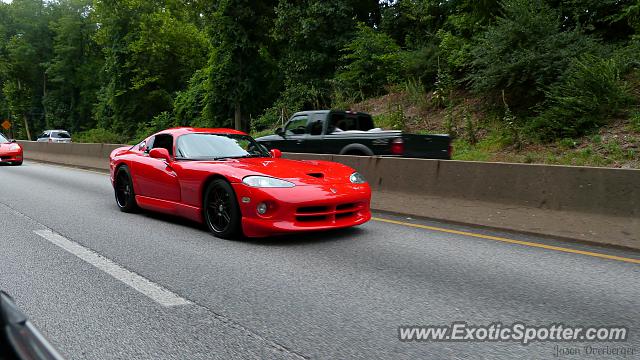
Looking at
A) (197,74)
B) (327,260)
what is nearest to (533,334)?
(327,260)

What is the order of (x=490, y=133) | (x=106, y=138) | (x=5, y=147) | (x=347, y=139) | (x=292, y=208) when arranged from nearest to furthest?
(x=292, y=208) < (x=347, y=139) < (x=490, y=133) < (x=5, y=147) < (x=106, y=138)

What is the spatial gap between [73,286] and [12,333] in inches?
134

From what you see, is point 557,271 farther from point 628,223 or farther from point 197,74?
point 197,74

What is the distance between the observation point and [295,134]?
1272cm

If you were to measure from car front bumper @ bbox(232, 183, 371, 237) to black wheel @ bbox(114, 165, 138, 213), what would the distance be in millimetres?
3066

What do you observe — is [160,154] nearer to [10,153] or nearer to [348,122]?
[348,122]

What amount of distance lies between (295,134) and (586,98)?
7.48 m

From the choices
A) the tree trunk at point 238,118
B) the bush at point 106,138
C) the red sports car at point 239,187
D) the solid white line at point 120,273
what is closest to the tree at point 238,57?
the tree trunk at point 238,118

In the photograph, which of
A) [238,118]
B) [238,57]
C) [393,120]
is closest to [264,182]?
Answer: [393,120]

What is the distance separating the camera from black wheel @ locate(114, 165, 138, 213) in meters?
8.41

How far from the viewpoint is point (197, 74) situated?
38.5m

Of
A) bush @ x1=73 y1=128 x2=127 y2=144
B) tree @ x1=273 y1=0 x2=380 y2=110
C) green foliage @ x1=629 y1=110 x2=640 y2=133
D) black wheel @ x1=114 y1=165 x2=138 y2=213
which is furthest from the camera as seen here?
bush @ x1=73 y1=128 x2=127 y2=144

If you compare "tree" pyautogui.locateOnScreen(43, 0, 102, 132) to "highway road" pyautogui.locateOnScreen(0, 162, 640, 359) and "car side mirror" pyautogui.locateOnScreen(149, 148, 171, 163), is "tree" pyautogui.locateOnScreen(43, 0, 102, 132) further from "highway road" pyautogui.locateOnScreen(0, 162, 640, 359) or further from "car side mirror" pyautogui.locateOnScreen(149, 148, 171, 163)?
"highway road" pyautogui.locateOnScreen(0, 162, 640, 359)

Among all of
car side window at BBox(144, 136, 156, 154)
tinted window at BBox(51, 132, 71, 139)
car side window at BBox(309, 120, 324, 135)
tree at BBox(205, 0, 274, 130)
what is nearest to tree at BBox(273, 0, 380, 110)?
tree at BBox(205, 0, 274, 130)
